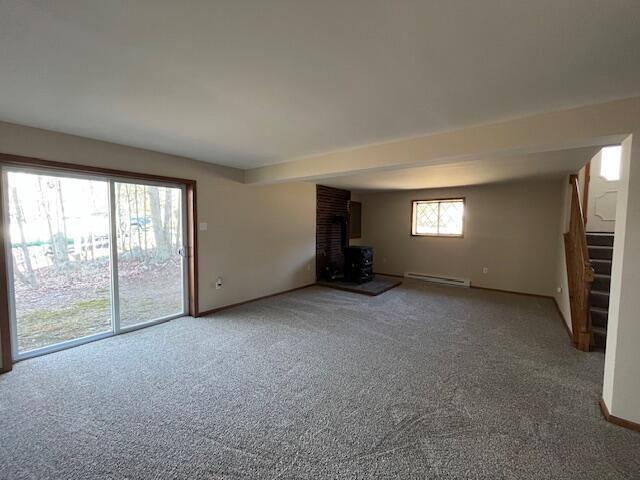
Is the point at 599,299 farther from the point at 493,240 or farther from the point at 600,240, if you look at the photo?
the point at 493,240

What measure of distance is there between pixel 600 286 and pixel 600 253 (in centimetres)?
52

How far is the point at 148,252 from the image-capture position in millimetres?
3604

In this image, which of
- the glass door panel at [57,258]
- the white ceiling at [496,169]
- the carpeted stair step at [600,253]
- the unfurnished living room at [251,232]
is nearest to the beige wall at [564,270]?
the unfurnished living room at [251,232]

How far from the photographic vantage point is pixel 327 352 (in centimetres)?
290

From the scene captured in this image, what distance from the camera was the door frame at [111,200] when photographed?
2.51 m

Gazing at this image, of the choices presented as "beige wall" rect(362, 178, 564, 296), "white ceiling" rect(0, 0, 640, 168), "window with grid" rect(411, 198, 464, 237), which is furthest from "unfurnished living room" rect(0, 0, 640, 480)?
"window with grid" rect(411, 198, 464, 237)

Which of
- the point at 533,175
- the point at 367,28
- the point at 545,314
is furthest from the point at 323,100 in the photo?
the point at 545,314

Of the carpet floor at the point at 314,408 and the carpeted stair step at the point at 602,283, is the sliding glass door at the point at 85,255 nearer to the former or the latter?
the carpet floor at the point at 314,408

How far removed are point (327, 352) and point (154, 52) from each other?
280 centimetres

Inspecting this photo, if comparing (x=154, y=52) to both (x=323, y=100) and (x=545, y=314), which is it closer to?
(x=323, y=100)

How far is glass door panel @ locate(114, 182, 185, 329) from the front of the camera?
3361 millimetres

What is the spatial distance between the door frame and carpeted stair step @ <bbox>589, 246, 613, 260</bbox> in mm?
5377

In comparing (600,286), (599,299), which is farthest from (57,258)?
(600,286)

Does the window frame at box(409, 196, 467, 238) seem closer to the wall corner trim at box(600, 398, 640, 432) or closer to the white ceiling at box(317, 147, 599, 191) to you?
the white ceiling at box(317, 147, 599, 191)
